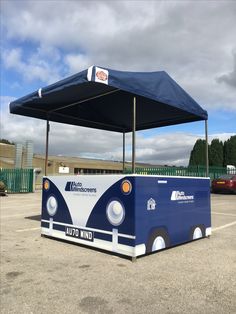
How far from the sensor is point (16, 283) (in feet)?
15.5

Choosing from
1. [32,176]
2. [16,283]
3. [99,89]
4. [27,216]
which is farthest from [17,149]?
[16,283]

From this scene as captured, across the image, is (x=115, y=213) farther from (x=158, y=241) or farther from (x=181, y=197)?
(x=181, y=197)

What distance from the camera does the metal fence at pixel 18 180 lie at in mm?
24922

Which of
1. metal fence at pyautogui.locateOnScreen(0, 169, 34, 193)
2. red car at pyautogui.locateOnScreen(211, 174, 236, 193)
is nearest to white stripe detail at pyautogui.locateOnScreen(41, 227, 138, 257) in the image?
red car at pyautogui.locateOnScreen(211, 174, 236, 193)

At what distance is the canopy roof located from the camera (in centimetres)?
643

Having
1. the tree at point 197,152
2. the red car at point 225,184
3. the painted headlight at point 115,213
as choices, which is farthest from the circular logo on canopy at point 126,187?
the tree at point 197,152

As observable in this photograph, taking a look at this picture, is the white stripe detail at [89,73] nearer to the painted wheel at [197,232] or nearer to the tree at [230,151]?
the painted wheel at [197,232]

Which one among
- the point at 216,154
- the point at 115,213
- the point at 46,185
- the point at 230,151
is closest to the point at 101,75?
the point at 115,213

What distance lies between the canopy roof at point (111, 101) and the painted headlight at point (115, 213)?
1.95m

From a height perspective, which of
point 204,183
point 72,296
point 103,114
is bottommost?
point 72,296

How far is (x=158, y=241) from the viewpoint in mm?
6316

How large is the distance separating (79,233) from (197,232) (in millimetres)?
2410

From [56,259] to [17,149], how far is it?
3206 cm

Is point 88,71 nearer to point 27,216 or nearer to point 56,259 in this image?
point 56,259
